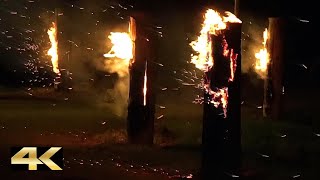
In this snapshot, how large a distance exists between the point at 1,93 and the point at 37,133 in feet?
46.3

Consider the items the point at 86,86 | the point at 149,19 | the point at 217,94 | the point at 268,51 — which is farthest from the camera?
the point at 86,86

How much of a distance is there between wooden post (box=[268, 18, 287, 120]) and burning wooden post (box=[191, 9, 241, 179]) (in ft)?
30.2

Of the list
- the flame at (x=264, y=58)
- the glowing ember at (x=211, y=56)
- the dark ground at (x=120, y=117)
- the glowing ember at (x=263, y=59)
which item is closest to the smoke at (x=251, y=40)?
the dark ground at (x=120, y=117)

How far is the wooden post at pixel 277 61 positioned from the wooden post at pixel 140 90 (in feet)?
22.1

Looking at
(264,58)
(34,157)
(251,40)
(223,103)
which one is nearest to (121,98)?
(264,58)

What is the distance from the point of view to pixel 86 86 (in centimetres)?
2914

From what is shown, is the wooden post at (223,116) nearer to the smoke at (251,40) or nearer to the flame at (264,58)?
the flame at (264,58)

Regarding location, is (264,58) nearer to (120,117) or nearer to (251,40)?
(251,40)

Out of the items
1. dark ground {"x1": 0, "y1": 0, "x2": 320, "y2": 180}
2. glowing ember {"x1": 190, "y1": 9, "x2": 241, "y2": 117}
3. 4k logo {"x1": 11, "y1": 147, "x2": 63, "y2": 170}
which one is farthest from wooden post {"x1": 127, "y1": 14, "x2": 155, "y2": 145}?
4k logo {"x1": 11, "y1": 147, "x2": 63, "y2": 170}

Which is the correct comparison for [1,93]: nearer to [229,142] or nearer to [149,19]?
[149,19]

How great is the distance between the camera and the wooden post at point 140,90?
568 inches

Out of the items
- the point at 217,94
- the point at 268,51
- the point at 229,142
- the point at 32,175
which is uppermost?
the point at 268,51

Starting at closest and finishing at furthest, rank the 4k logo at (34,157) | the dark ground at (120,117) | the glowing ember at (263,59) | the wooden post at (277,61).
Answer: the 4k logo at (34,157) < the dark ground at (120,117) < the wooden post at (277,61) < the glowing ember at (263,59)

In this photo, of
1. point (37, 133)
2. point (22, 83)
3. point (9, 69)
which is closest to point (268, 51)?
point (37, 133)
